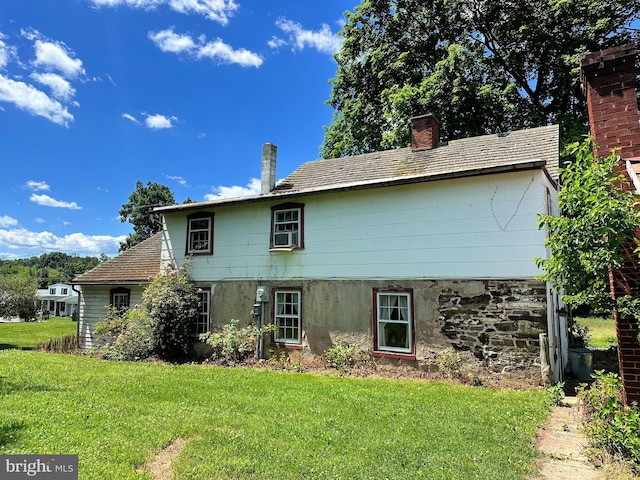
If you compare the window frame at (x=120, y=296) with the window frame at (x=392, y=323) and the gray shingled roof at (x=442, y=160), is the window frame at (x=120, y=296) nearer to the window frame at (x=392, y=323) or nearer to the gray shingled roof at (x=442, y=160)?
the gray shingled roof at (x=442, y=160)

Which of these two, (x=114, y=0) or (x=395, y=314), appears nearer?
(x=395, y=314)

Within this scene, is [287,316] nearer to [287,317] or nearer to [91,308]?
[287,317]

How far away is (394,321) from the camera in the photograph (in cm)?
1081

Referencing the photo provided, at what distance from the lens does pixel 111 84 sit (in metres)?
16.6

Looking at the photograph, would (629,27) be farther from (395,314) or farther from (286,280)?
(286,280)

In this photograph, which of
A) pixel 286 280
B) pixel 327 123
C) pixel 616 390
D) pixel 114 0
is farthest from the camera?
pixel 327 123

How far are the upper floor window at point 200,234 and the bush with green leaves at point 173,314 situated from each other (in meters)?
1.31

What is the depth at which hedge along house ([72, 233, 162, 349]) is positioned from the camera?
1686 centimetres

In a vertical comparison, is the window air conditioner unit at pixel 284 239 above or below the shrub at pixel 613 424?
above

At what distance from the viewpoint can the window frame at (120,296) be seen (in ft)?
55.7

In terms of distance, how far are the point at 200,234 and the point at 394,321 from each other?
8.01 m

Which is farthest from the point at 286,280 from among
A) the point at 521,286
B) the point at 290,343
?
the point at 521,286

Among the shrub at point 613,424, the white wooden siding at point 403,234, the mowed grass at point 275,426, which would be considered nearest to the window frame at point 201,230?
the white wooden siding at point 403,234

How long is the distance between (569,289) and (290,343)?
8.81m
